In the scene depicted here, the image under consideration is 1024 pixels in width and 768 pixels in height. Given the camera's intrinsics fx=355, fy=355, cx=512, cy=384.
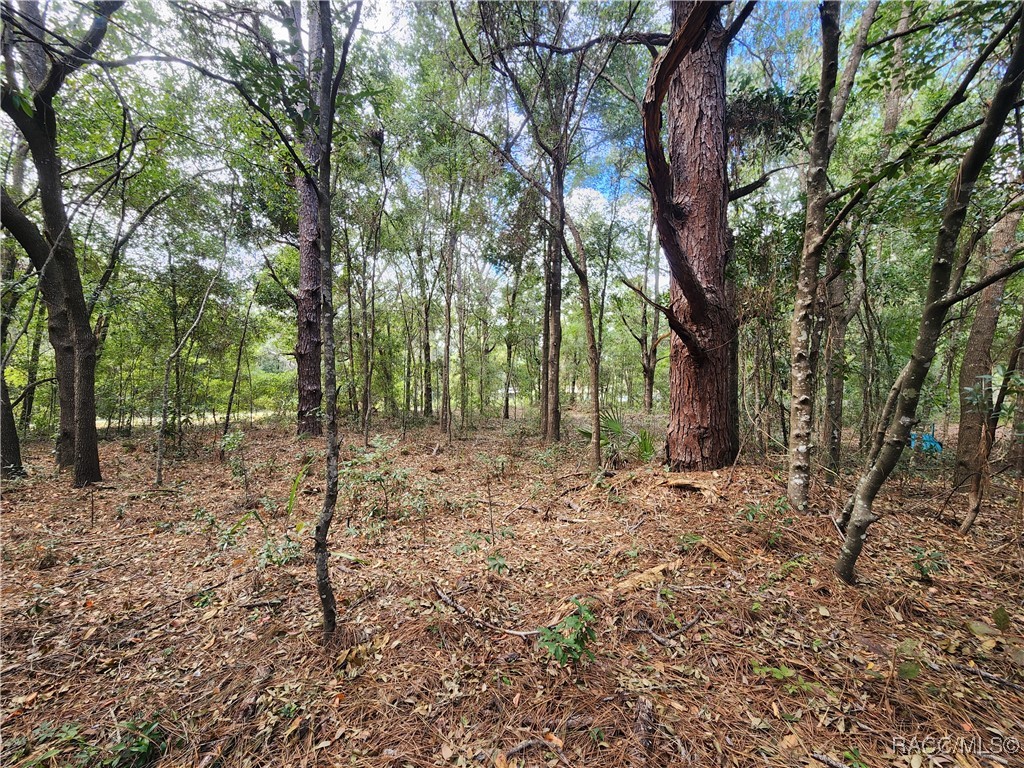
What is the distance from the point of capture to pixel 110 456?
791 centimetres

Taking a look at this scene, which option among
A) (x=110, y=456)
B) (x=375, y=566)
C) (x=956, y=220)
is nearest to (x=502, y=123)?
(x=956, y=220)

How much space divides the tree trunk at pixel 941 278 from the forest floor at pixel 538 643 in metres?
0.79

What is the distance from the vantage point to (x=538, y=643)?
196 cm

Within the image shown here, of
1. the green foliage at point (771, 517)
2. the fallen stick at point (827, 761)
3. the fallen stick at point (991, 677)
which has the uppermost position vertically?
the green foliage at point (771, 517)

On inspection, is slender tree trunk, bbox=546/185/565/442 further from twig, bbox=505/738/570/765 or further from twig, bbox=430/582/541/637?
twig, bbox=505/738/570/765

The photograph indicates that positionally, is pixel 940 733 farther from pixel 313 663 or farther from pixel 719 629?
pixel 313 663

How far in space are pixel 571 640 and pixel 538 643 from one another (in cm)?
20

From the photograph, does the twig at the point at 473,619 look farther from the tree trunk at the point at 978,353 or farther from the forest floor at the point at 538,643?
the tree trunk at the point at 978,353

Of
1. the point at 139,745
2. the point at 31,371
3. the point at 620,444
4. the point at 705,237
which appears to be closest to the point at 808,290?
the point at 705,237

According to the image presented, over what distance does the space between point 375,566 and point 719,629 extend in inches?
109

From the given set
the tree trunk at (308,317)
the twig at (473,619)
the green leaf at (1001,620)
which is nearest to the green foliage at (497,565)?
the twig at (473,619)

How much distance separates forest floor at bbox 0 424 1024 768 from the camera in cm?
165

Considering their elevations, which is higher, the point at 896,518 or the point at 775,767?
the point at 896,518

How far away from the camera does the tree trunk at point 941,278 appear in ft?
5.94
